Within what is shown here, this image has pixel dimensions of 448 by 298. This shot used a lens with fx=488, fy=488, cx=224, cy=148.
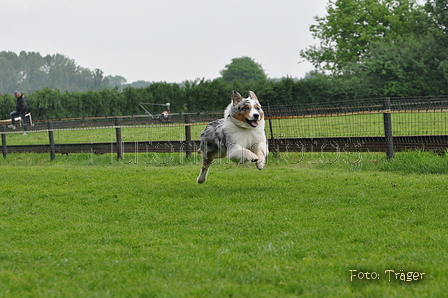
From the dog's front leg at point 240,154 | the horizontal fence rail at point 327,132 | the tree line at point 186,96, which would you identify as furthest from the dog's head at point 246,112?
the tree line at point 186,96

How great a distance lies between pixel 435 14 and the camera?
162 feet

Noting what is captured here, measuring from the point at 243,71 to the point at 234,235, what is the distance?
107 metres

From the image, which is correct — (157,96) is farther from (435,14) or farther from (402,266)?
(402,266)

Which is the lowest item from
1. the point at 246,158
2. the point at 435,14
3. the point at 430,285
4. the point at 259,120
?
the point at 430,285

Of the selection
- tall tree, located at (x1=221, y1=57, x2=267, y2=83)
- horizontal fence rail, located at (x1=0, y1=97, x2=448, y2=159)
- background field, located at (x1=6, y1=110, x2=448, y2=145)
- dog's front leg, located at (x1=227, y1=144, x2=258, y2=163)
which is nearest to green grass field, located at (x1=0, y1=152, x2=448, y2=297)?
dog's front leg, located at (x1=227, y1=144, x2=258, y2=163)

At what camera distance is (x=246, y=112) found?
344 inches

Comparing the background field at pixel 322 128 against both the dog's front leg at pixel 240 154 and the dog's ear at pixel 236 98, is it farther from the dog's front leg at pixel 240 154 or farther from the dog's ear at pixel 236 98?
the dog's front leg at pixel 240 154

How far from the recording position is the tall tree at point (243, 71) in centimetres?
11081

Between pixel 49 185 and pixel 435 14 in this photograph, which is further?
pixel 435 14

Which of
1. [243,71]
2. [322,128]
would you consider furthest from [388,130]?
[243,71]

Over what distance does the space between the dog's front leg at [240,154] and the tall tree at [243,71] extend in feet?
330

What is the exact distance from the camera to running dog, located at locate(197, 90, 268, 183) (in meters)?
8.73

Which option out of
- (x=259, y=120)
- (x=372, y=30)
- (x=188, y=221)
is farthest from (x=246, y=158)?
(x=372, y=30)

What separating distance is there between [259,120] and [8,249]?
195 inches
